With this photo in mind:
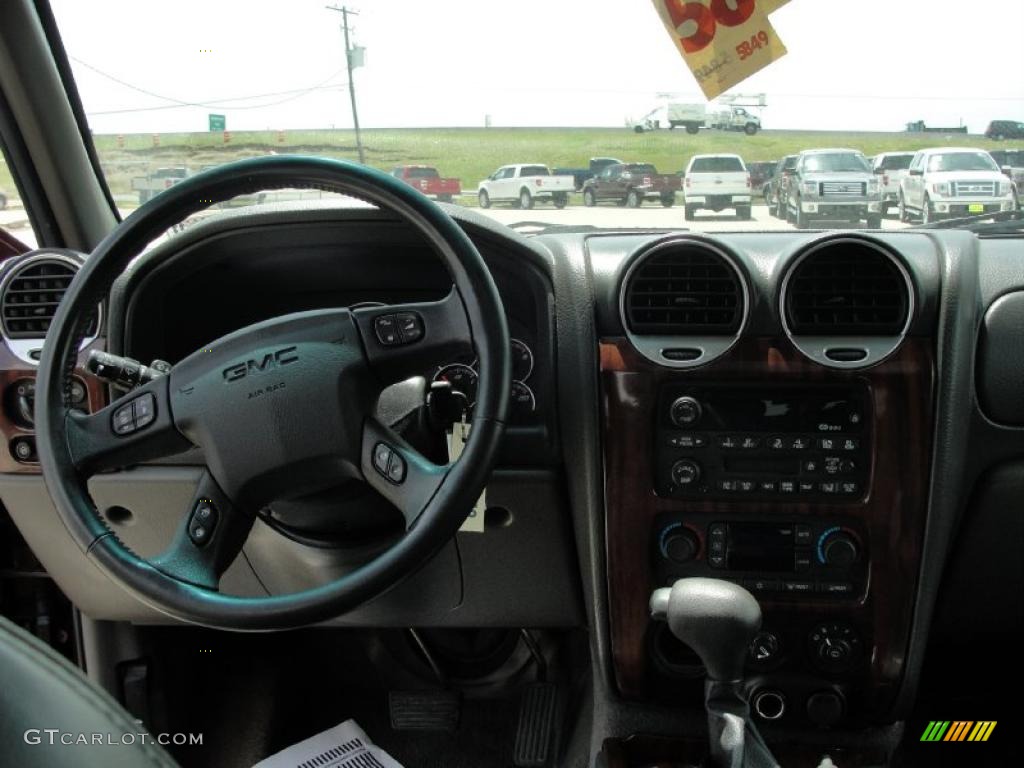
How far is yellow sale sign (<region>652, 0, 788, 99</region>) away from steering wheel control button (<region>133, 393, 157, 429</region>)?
1.16m

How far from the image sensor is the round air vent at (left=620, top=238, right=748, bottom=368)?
1.97 meters

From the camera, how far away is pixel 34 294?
2.38 metres

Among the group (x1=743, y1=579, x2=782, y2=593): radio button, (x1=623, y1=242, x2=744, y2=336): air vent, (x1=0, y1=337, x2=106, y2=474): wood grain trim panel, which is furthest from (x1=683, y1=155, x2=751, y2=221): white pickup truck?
(x1=0, y1=337, x2=106, y2=474): wood grain trim panel

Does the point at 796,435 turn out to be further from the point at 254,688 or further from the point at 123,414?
the point at 254,688

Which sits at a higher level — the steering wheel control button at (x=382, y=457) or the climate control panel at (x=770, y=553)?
the steering wheel control button at (x=382, y=457)

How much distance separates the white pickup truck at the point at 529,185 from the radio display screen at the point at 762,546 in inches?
32.1

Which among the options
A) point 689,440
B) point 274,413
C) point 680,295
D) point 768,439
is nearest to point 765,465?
point 768,439

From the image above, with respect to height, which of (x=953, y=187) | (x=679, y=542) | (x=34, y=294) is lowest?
(x=679, y=542)

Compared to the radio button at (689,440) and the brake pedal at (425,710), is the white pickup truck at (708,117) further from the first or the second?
the brake pedal at (425,710)

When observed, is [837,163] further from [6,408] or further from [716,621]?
[6,408]

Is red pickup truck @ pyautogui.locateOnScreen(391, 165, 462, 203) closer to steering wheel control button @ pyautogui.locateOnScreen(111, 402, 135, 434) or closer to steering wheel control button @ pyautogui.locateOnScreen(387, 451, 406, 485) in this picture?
steering wheel control button @ pyautogui.locateOnScreen(387, 451, 406, 485)

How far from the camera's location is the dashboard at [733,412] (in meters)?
1.97

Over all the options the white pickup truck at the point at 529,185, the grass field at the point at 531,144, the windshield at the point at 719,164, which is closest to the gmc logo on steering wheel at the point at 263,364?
the grass field at the point at 531,144

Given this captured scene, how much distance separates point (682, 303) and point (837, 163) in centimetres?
52
